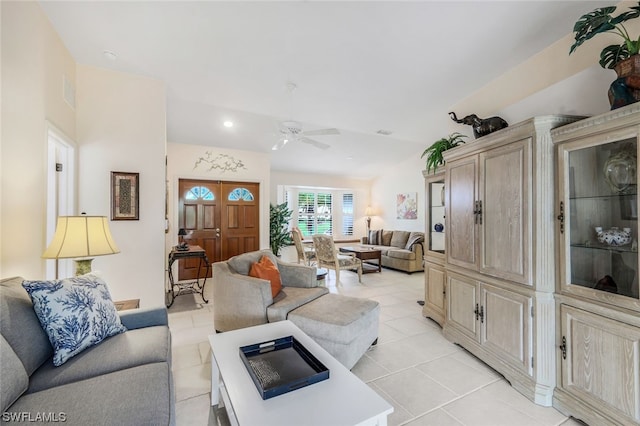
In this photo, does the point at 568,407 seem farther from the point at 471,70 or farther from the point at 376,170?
the point at 376,170

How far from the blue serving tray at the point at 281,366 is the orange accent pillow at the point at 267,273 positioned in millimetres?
1060

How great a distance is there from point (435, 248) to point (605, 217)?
170 centimetres

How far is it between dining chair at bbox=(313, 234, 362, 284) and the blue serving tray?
3433 mm

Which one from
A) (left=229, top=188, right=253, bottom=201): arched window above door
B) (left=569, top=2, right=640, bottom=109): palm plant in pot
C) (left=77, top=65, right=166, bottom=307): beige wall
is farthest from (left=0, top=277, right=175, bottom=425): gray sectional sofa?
(left=229, top=188, right=253, bottom=201): arched window above door

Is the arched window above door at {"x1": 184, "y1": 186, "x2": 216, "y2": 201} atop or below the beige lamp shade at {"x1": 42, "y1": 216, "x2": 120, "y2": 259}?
above

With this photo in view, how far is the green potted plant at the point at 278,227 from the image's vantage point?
6.70 m

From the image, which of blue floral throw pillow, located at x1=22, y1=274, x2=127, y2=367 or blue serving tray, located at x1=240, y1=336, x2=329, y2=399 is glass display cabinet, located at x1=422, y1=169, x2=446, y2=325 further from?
blue floral throw pillow, located at x1=22, y1=274, x2=127, y2=367

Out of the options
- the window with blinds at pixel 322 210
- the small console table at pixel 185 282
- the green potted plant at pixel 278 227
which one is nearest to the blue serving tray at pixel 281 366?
the small console table at pixel 185 282

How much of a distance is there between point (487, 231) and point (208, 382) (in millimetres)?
2571

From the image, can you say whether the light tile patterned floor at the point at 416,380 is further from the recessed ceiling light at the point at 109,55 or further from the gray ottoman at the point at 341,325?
the recessed ceiling light at the point at 109,55

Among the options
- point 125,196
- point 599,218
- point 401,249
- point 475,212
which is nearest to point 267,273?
point 125,196

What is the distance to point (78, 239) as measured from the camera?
6.49 ft

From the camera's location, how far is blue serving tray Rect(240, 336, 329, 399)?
130cm

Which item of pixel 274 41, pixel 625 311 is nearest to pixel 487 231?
pixel 625 311
